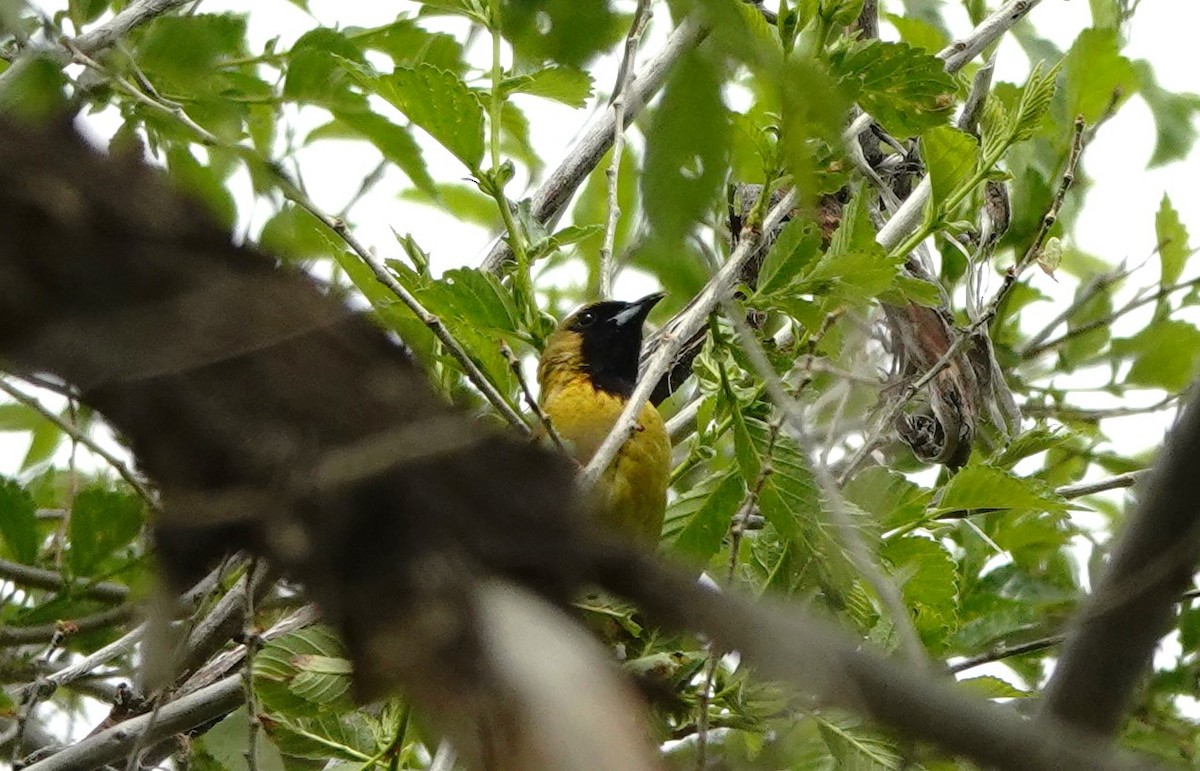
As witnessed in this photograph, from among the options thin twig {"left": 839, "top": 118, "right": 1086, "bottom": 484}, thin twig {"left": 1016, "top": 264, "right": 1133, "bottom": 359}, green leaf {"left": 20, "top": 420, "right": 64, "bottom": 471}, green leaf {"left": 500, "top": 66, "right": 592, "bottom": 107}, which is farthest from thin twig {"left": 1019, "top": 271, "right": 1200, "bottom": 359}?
green leaf {"left": 20, "top": 420, "right": 64, "bottom": 471}

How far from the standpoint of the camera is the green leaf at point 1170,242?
139 inches

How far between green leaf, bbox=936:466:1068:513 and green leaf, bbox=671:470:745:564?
0.38 m

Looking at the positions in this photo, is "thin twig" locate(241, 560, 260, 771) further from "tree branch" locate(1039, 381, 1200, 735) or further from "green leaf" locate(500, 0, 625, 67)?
"tree branch" locate(1039, 381, 1200, 735)

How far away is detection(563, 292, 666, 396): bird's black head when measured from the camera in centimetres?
357

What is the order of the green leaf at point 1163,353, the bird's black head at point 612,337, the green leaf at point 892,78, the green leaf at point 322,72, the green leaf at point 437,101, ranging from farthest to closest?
1. the bird's black head at point 612,337
2. the green leaf at point 1163,353
3. the green leaf at point 322,72
4. the green leaf at point 437,101
5. the green leaf at point 892,78

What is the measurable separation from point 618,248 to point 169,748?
61.3 inches

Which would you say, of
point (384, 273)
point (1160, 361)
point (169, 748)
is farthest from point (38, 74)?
point (1160, 361)

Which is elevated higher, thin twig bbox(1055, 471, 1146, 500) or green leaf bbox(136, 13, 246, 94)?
green leaf bbox(136, 13, 246, 94)

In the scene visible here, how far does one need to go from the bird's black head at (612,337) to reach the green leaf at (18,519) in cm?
138

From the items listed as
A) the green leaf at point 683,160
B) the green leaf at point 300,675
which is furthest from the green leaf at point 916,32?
the green leaf at point 683,160

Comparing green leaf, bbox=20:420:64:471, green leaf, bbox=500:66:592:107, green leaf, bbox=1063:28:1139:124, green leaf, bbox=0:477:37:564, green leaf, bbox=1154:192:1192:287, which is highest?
green leaf, bbox=1063:28:1139:124

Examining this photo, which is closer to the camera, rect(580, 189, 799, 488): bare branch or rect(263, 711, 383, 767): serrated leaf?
rect(580, 189, 799, 488): bare branch

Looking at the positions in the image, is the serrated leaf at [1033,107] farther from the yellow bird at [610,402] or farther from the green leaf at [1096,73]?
the yellow bird at [610,402]

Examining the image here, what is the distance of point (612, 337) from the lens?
3627 millimetres
